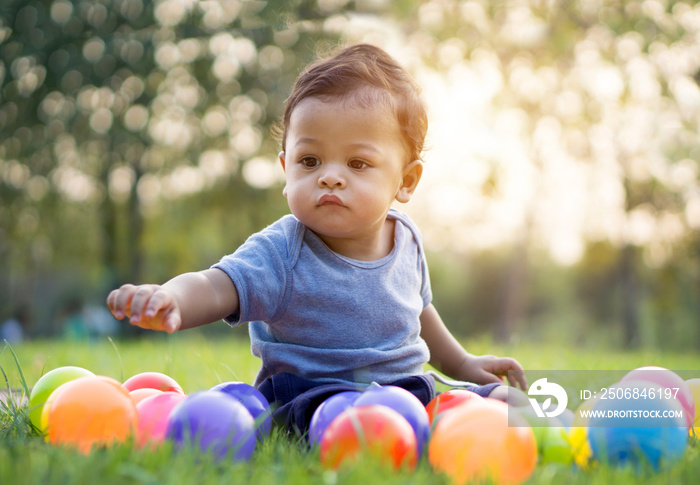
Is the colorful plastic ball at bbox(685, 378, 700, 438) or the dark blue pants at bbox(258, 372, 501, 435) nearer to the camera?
the dark blue pants at bbox(258, 372, 501, 435)

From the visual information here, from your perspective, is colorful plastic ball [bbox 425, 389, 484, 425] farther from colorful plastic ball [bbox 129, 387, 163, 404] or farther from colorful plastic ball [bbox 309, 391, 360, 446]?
colorful plastic ball [bbox 129, 387, 163, 404]

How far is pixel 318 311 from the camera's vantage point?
2.02m

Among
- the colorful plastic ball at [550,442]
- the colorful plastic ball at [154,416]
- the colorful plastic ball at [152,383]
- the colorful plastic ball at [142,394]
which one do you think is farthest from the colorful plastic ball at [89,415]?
the colorful plastic ball at [550,442]

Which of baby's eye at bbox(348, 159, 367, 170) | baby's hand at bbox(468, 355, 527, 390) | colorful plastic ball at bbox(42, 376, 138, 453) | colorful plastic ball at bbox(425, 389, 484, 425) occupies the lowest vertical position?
baby's hand at bbox(468, 355, 527, 390)

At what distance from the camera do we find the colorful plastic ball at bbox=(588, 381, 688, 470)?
1.50 metres

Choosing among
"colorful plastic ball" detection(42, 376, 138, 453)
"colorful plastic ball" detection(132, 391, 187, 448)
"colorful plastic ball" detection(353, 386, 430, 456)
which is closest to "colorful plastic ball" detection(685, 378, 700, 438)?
"colorful plastic ball" detection(353, 386, 430, 456)

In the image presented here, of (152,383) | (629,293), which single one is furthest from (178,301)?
(629,293)

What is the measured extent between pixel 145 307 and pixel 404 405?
26.3 inches

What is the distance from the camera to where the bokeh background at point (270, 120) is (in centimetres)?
865

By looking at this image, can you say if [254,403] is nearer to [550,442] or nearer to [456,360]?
[550,442]

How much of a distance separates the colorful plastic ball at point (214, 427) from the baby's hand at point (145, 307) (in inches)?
7.6

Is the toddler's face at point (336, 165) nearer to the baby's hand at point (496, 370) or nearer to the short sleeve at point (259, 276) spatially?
the short sleeve at point (259, 276)

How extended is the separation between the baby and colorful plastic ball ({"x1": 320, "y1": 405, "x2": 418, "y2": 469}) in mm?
413

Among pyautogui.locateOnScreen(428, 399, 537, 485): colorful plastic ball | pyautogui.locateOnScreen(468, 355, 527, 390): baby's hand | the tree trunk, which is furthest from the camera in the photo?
the tree trunk
